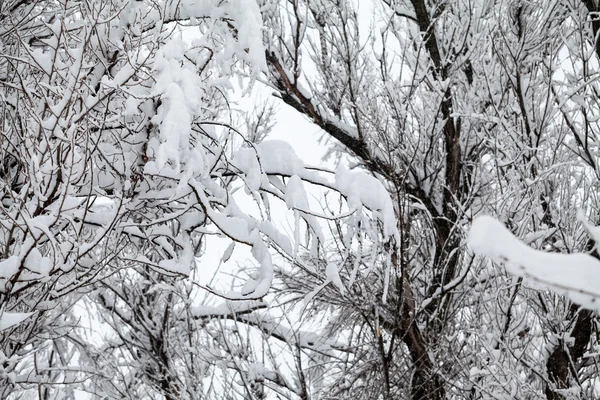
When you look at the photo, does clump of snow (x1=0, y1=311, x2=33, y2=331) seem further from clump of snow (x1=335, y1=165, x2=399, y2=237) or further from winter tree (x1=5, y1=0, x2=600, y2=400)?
clump of snow (x1=335, y1=165, x2=399, y2=237)

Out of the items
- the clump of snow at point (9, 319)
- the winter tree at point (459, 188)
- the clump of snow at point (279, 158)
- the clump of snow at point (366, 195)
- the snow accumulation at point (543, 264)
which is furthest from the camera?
the winter tree at point (459, 188)

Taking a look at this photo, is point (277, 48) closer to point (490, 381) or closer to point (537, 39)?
point (537, 39)

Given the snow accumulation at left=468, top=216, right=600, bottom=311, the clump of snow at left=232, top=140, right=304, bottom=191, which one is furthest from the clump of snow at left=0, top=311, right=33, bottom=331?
the snow accumulation at left=468, top=216, right=600, bottom=311

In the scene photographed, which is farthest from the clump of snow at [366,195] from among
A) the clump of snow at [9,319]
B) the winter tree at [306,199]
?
the clump of snow at [9,319]

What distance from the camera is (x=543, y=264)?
0.49 metres

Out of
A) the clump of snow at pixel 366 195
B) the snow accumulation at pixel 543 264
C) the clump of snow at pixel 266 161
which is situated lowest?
the snow accumulation at pixel 543 264

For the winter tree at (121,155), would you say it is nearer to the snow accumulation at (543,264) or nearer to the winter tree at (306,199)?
the winter tree at (306,199)

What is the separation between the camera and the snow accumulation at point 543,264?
48 cm

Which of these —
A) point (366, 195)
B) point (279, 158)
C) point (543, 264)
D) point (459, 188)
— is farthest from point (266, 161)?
point (459, 188)

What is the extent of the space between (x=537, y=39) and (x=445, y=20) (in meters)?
1.68

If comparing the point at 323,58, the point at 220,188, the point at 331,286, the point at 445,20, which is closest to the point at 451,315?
the point at 331,286

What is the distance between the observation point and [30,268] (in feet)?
6.11

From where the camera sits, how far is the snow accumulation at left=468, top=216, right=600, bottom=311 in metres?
0.48

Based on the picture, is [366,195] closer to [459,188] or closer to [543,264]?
[543,264]
